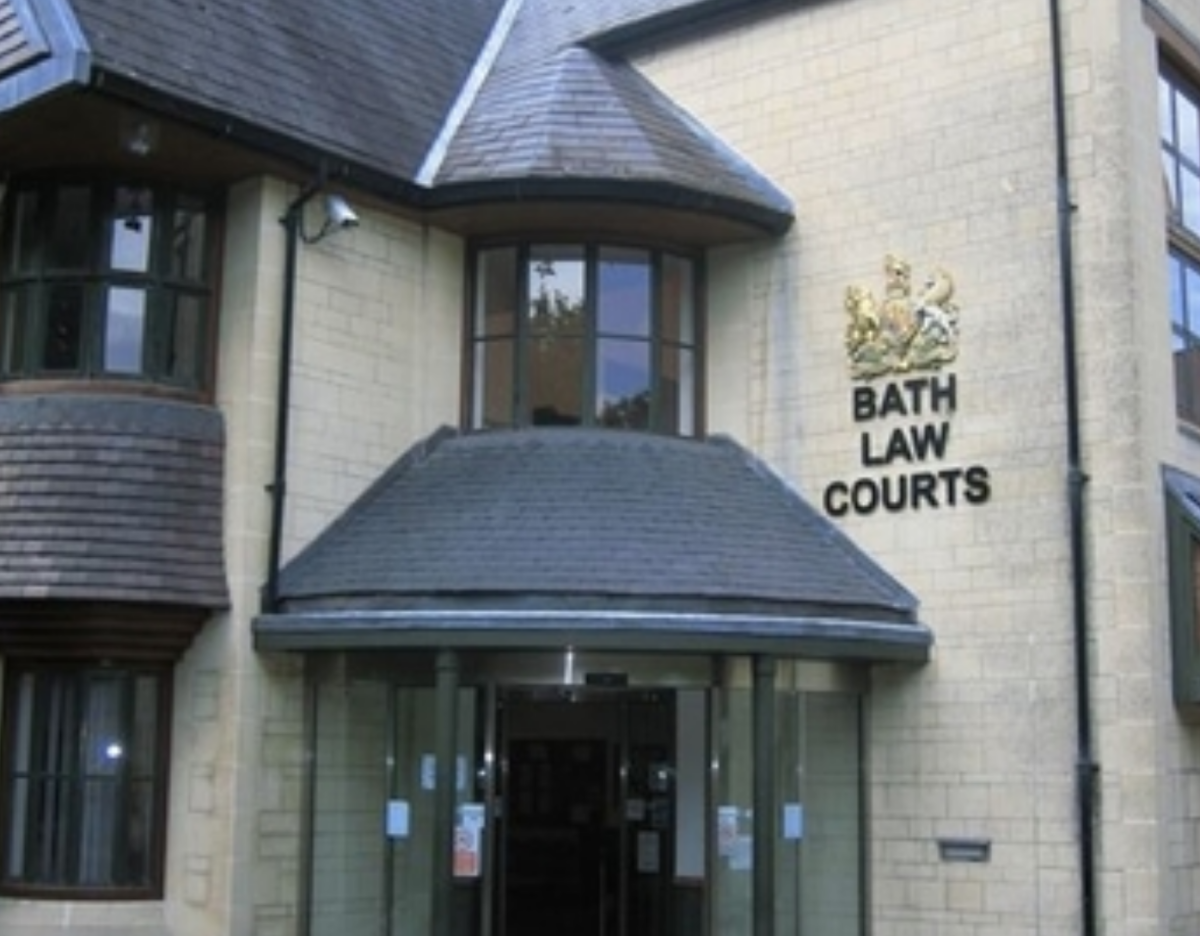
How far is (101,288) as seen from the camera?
1277 cm

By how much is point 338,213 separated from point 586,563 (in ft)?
11.3

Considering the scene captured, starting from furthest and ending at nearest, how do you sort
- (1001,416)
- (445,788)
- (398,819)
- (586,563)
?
(1001,416)
(398,819)
(586,563)
(445,788)

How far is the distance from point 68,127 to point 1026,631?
8061 mm

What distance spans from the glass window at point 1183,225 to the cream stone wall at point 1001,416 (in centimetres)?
44

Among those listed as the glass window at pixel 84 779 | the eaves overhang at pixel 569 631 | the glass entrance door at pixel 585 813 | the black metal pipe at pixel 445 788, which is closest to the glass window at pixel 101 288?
the eaves overhang at pixel 569 631

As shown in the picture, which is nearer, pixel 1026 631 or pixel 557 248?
pixel 1026 631

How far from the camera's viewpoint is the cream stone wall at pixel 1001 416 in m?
12.1

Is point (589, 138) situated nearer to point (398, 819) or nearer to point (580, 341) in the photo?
point (580, 341)

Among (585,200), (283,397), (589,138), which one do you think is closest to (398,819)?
(283,397)

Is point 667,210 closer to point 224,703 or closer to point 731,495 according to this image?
point 731,495

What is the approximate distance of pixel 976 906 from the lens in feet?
41.0

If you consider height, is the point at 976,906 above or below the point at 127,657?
below

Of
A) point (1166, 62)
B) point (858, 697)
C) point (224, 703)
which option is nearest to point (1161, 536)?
point (858, 697)

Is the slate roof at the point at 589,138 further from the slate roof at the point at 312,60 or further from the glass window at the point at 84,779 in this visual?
the glass window at the point at 84,779
